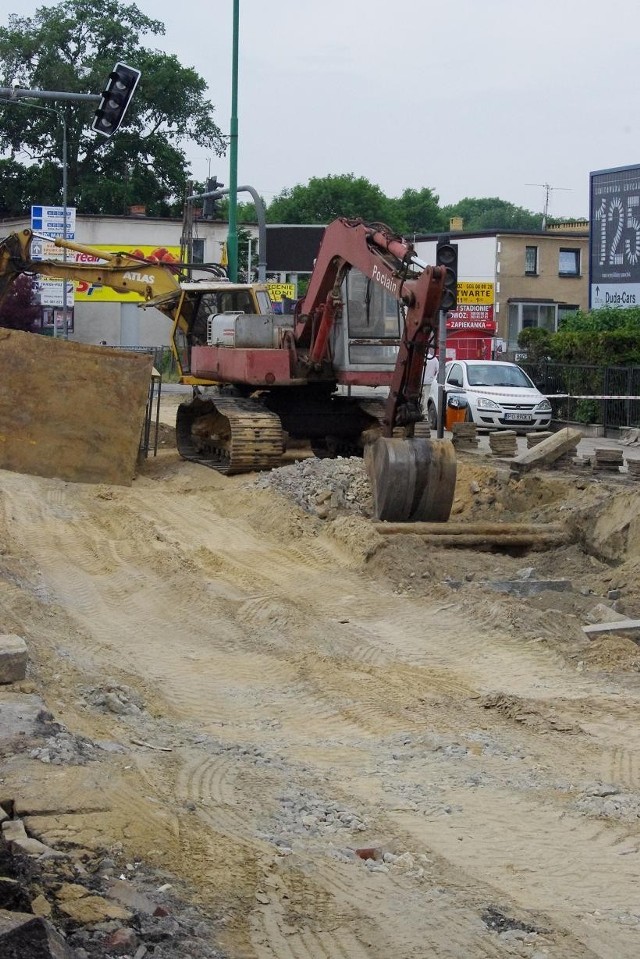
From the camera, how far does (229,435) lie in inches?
798

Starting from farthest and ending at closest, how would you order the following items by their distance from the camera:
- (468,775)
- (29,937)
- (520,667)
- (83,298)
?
(83,298) < (520,667) < (468,775) < (29,937)

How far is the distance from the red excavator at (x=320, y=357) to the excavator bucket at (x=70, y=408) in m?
1.47

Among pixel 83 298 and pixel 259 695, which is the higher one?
pixel 83 298

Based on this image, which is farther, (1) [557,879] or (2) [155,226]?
(2) [155,226]

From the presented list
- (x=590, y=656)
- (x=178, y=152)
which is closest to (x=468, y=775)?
(x=590, y=656)

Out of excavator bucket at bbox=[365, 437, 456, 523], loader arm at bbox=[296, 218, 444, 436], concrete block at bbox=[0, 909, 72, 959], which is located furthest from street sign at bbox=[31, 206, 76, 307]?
concrete block at bbox=[0, 909, 72, 959]

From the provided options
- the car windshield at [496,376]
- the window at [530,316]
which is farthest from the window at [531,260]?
the car windshield at [496,376]

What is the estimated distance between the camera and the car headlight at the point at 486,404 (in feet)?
Answer: 87.5

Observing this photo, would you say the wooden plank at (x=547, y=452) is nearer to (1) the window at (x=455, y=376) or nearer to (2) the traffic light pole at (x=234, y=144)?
(1) the window at (x=455, y=376)

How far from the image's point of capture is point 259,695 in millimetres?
8516

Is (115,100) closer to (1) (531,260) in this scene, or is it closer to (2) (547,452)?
(2) (547,452)

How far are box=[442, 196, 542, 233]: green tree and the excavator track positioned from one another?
12846 centimetres

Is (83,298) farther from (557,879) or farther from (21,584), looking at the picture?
(557,879)

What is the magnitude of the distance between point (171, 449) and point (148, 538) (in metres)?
10.1
